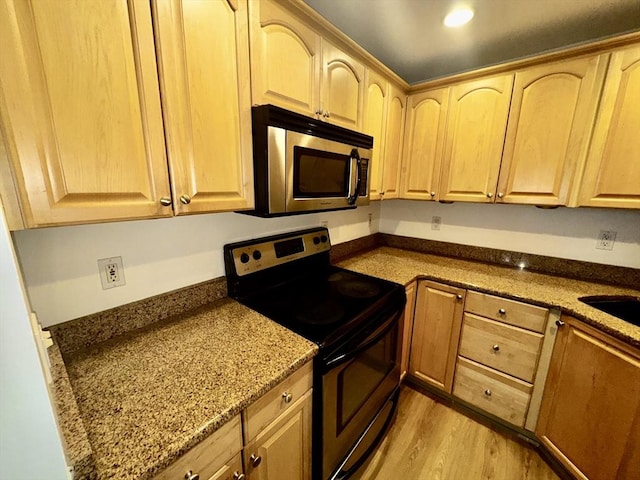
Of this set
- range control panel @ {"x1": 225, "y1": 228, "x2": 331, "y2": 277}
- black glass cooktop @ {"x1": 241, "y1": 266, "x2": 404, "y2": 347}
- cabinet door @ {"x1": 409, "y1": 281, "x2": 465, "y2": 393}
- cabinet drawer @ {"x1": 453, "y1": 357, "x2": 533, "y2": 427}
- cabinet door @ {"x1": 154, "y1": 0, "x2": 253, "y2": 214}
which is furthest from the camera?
cabinet door @ {"x1": 409, "y1": 281, "x2": 465, "y2": 393}

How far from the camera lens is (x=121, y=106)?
695 millimetres

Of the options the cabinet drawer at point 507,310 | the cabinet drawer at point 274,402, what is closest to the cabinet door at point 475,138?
the cabinet drawer at point 507,310

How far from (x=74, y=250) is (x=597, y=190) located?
2.47 m

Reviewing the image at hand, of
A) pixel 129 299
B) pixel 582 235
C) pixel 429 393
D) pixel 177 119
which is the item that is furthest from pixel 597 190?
pixel 129 299

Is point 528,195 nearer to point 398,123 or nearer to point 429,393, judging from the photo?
point 398,123

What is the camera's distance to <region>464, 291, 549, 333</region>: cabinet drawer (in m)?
1.43

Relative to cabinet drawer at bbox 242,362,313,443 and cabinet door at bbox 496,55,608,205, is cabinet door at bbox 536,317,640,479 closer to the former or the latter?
cabinet door at bbox 496,55,608,205

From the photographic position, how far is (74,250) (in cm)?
88

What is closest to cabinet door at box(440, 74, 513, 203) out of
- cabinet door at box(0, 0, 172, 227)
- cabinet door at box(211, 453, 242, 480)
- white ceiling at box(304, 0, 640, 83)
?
white ceiling at box(304, 0, 640, 83)

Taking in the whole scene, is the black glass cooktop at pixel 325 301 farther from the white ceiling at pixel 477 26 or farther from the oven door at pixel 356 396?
the white ceiling at pixel 477 26

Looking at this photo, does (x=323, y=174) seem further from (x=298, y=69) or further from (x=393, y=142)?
(x=393, y=142)

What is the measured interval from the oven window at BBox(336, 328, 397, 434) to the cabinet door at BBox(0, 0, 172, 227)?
39.5 inches

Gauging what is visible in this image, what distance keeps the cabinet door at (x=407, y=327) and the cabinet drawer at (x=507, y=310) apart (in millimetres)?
330

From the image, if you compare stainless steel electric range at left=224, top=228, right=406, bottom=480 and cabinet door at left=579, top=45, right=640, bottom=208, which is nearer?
stainless steel electric range at left=224, top=228, right=406, bottom=480
